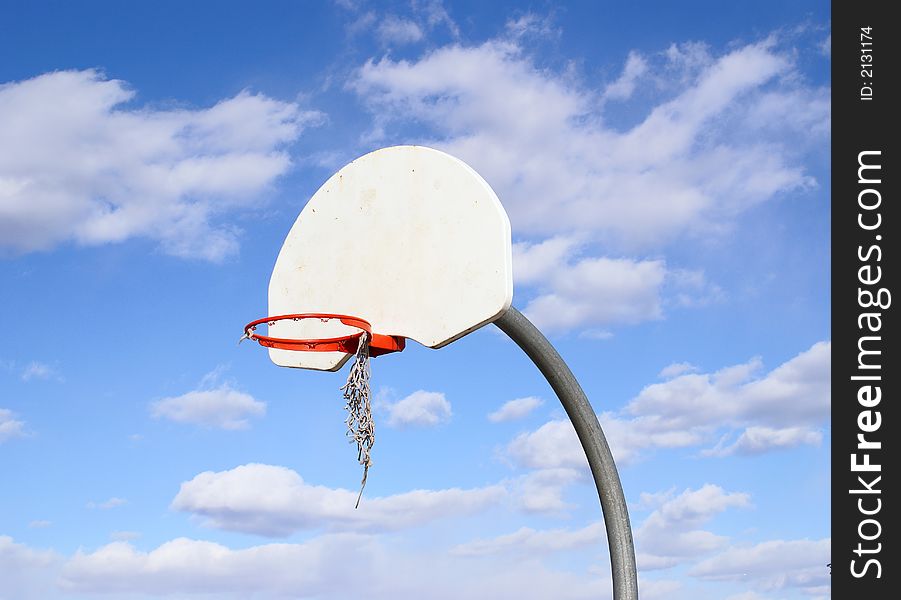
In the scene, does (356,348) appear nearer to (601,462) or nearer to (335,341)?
(335,341)

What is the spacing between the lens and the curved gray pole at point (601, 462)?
470cm

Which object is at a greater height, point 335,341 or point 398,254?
point 398,254

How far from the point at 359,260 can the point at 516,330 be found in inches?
28.4

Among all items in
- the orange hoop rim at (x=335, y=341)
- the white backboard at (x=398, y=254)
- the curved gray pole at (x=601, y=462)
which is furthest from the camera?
the curved gray pole at (x=601, y=462)

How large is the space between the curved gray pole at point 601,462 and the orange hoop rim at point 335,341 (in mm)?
566

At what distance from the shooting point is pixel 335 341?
4.52 metres

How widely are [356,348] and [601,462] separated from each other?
1.17 meters

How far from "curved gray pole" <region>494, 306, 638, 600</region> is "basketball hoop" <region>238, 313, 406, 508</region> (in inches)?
24.6

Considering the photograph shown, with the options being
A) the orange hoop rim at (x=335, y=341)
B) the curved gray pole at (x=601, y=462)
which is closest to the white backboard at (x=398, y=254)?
the orange hoop rim at (x=335, y=341)

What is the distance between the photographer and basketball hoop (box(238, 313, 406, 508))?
4441mm

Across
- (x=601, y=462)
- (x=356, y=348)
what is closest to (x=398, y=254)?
(x=356, y=348)

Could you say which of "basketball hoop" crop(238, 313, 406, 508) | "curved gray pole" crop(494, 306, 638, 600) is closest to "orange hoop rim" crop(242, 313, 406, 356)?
"basketball hoop" crop(238, 313, 406, 508)

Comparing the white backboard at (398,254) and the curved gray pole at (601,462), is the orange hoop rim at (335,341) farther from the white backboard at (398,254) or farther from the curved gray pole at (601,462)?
the curved gray pole at (601,462)
